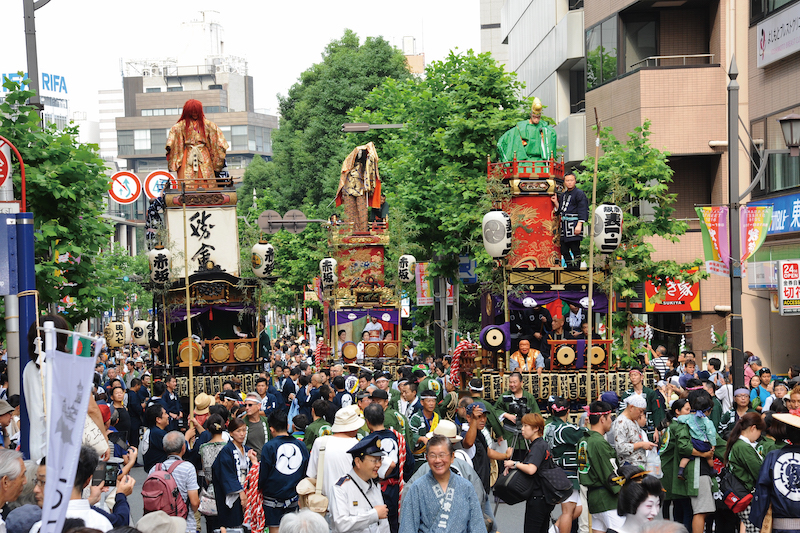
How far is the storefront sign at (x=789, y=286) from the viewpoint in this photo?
69.6 ft

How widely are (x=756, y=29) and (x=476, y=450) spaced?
21737 millimetres

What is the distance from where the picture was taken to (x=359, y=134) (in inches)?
1672

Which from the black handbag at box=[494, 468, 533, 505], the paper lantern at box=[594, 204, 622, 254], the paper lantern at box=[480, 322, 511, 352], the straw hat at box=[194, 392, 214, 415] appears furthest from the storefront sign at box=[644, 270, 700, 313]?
the black handbag at box=[494, 468, 533, 505]

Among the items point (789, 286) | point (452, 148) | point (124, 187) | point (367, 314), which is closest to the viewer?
point (789, 286)

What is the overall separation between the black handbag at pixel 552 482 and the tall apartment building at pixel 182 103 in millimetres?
107194

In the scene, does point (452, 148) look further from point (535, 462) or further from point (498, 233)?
point (535, 462)

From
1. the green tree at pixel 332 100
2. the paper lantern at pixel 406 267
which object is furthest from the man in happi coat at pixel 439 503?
the green tree at pixel 332 100

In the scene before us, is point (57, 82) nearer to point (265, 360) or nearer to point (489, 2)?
point (489, 2)

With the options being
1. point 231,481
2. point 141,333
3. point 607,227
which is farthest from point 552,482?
point 141,333

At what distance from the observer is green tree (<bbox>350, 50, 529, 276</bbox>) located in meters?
27.4

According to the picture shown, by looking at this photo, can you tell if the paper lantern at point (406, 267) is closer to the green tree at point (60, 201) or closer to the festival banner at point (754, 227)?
the festival banner at point (754, 227)

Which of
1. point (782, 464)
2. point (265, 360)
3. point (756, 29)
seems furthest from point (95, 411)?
point (756, 29)

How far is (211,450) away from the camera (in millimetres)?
10062

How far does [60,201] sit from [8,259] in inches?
274
